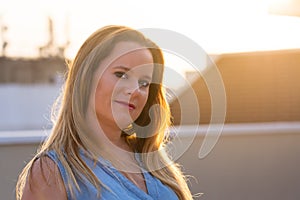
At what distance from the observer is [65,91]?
64.2 inches

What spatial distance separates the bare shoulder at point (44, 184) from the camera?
144cm

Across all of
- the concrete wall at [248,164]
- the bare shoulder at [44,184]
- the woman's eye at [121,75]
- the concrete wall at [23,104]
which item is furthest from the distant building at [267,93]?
the concrete wall at [23,104]

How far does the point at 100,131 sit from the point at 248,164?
3.99 metres

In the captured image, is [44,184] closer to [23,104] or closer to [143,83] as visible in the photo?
[143,83]

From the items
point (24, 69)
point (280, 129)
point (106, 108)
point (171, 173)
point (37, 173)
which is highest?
point (106, 108)

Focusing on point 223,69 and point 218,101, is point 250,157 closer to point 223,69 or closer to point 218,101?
point 218,101

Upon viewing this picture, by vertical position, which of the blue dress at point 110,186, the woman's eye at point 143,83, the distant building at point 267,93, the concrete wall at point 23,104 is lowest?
the concrete wall at point 23,104

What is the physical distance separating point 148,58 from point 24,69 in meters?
27.7

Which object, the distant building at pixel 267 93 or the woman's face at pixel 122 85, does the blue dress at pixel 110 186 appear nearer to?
the woman's face at pixel 122 85

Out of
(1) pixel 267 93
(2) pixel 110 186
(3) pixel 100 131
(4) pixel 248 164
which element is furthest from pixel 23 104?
(2) pixel 110 186

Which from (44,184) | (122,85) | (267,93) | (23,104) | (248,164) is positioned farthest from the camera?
(23,104)

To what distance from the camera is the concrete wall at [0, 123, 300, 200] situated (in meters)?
5.34

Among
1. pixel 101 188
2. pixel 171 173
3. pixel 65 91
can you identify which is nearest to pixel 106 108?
pixel 65 91

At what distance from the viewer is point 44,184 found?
1445 millimetres
